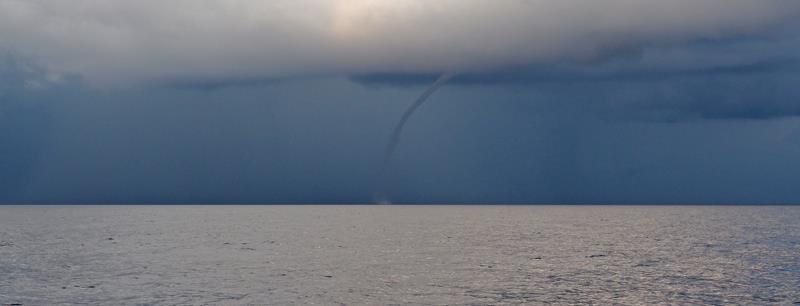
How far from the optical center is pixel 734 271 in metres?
69.9

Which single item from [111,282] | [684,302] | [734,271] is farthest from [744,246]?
[111,282]

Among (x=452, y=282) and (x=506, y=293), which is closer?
(x=506, y=293)

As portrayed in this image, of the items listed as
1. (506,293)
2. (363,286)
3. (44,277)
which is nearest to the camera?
(506,293)

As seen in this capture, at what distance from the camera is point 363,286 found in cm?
5641

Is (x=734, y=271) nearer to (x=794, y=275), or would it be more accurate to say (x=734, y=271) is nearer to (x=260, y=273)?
(x=794, y=275)

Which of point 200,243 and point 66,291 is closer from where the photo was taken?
point 66,291

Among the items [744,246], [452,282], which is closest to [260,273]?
[452,282]

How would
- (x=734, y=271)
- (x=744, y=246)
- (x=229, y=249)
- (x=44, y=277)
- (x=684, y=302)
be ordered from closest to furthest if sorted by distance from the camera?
(x=684, y=302) < (x=44, y=277) < (x=734, y=271) < (x=229, y=249) < (x=744, y=246)

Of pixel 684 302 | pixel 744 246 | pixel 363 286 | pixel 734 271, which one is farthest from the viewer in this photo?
pixel 744 246

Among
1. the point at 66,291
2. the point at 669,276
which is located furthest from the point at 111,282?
the point at 669,276

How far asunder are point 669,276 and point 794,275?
11315 millimetres

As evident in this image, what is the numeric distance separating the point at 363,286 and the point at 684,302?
22.8 meters

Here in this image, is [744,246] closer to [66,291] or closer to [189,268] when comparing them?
[189,268]

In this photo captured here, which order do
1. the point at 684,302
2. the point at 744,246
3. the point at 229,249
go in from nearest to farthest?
1. the point at 684,302
2. the point at 229,249
3. the point at 744,246
